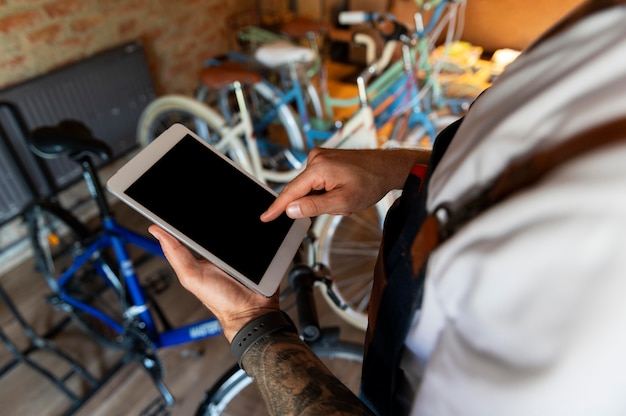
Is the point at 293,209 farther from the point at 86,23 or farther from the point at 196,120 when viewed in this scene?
the point at 86,23

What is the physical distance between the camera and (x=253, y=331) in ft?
1.96

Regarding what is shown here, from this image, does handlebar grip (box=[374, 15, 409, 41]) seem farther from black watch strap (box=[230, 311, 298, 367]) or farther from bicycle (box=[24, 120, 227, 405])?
black watch strap (box=[230, 311, 298, 367])

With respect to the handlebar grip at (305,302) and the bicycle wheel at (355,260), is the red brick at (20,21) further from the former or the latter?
the handlebar grip at (305,302)

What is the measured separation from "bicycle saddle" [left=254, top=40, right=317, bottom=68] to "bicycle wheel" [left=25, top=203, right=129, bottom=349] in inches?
45.0

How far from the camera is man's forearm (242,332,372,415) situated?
49cm

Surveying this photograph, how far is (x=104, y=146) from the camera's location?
1.16 meters

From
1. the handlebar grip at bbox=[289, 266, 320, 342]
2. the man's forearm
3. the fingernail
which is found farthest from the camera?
the handlebar grip at bbox=[289, 266, 320, 342]

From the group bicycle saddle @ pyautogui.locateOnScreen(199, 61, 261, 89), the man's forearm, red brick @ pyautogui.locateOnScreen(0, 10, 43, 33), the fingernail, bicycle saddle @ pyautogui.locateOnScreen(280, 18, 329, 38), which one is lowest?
bicycle saddle @ pyautogui.locateOnScreen(199, 61, 261, 89)

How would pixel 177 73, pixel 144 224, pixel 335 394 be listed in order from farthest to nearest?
pixel 177 73
pixel 144 224
pixel 335 394

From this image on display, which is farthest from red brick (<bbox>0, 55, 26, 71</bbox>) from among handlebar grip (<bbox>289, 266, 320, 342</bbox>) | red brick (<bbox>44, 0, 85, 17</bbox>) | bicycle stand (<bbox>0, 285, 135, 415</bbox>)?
handlebar grip (<bbox>289, 266, 320, 342</bbox>)

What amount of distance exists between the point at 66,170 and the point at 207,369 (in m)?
1.30

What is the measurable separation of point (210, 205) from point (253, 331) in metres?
0.25

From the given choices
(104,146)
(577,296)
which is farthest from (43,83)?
(577,296)

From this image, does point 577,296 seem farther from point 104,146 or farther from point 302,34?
point 302,34
